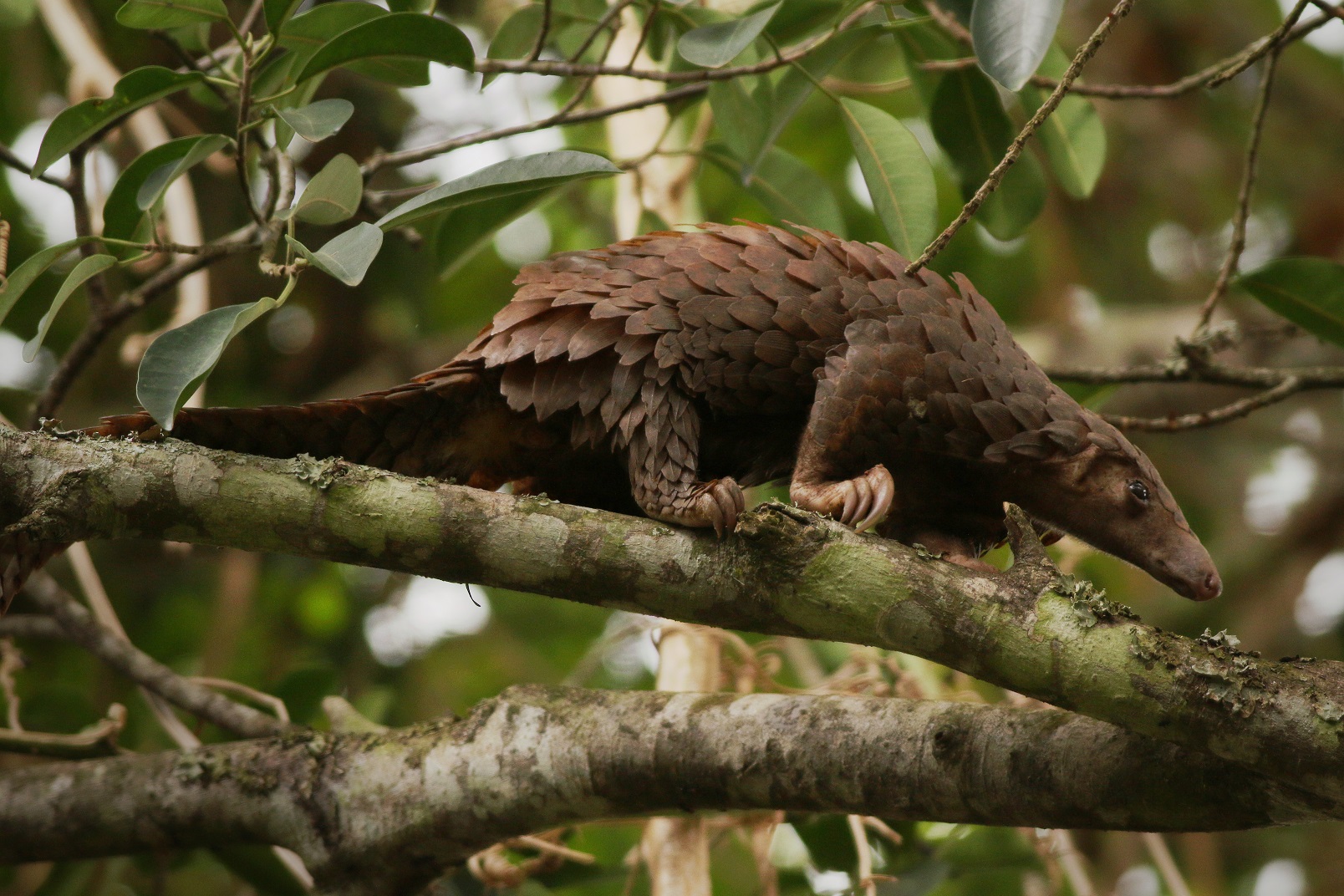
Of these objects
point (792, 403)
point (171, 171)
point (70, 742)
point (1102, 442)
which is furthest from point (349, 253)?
point (70, 742)

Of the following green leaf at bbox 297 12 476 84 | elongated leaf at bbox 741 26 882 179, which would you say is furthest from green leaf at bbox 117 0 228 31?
elongated leaf at bbox 741 26 882 179

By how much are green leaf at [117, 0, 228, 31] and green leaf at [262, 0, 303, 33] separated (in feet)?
0.27

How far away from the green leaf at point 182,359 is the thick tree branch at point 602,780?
104 cm

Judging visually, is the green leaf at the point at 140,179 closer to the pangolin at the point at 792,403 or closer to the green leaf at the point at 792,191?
the pangolin at the point at 792,403

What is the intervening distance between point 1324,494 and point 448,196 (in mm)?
6073

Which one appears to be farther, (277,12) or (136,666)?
(136,666)

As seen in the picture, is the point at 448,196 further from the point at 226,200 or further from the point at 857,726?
the point at 226,200

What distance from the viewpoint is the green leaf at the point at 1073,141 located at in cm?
324

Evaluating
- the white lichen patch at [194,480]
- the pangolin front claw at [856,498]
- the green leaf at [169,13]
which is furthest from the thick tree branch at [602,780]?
the green leaf at [169,13]

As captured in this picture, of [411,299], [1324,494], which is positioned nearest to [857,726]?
[411,299]

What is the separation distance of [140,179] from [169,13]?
0.35 meters

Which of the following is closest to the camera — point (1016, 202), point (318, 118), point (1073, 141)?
point (318, 118)

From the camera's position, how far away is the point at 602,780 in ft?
8.20

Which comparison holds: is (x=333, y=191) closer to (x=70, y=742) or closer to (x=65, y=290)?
(x=65, y=290)
